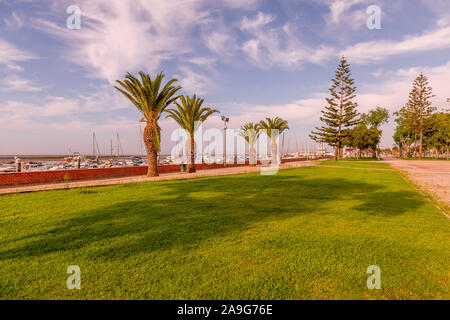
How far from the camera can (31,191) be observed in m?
9.62

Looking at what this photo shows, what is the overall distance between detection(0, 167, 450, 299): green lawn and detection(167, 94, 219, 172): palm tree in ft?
52.0

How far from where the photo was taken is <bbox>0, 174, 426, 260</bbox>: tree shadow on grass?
385 cm

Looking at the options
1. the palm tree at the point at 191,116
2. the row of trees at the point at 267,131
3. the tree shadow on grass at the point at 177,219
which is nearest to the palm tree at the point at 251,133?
the row of trees at the point at 267,131

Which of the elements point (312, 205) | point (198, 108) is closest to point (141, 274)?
point (312, 205)

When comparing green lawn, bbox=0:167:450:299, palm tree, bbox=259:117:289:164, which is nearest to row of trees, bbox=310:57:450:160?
palm tree, bbox=259:117:289:164

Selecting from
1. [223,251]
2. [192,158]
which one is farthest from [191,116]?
[223,251]

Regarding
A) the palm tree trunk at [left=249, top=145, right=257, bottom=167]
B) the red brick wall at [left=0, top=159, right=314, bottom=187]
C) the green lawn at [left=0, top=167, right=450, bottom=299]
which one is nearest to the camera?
the green lawn at [left=0, top=167, right=450, bottom=299]

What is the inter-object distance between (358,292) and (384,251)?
149 cm

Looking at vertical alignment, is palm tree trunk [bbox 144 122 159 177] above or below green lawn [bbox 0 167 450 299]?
above

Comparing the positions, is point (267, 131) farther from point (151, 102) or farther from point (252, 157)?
point (151, 102)

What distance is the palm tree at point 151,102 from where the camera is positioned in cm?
1739

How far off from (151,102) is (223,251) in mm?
16614
